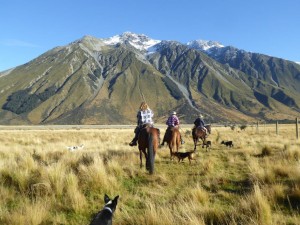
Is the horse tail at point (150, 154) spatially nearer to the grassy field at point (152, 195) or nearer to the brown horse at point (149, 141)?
the brown horse at point (149, 141)

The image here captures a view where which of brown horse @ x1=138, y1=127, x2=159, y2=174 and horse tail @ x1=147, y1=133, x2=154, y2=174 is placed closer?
horse tail @ x1=147, y1=133, x2=154, y2=174

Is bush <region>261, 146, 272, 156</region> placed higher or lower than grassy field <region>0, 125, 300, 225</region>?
higher

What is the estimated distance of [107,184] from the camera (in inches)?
357

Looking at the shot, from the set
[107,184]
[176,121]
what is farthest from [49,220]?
[176,121]

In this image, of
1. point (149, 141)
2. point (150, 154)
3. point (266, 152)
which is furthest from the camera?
point (266, 152)

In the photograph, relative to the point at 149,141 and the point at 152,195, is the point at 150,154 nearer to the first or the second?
the point at 149,141

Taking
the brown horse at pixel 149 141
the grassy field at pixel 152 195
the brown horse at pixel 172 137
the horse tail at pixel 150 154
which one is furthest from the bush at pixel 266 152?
the horse tail at pixel 150 154

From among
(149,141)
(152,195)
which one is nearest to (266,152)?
(149,141)

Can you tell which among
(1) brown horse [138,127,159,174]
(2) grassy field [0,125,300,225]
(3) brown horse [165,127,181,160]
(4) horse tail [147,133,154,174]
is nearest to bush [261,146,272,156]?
(3) brown horse [165,127,181,160]

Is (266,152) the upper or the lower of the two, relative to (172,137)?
lower

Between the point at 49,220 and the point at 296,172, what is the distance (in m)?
6.47

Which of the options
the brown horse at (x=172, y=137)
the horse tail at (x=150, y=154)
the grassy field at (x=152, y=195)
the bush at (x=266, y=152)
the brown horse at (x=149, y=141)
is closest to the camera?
the grassy field at (x=152, y=195)

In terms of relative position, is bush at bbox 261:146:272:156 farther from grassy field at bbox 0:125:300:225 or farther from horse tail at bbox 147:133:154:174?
horse tail at bbox 147:133:154:174

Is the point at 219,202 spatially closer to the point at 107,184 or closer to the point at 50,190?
the point at 107,184
